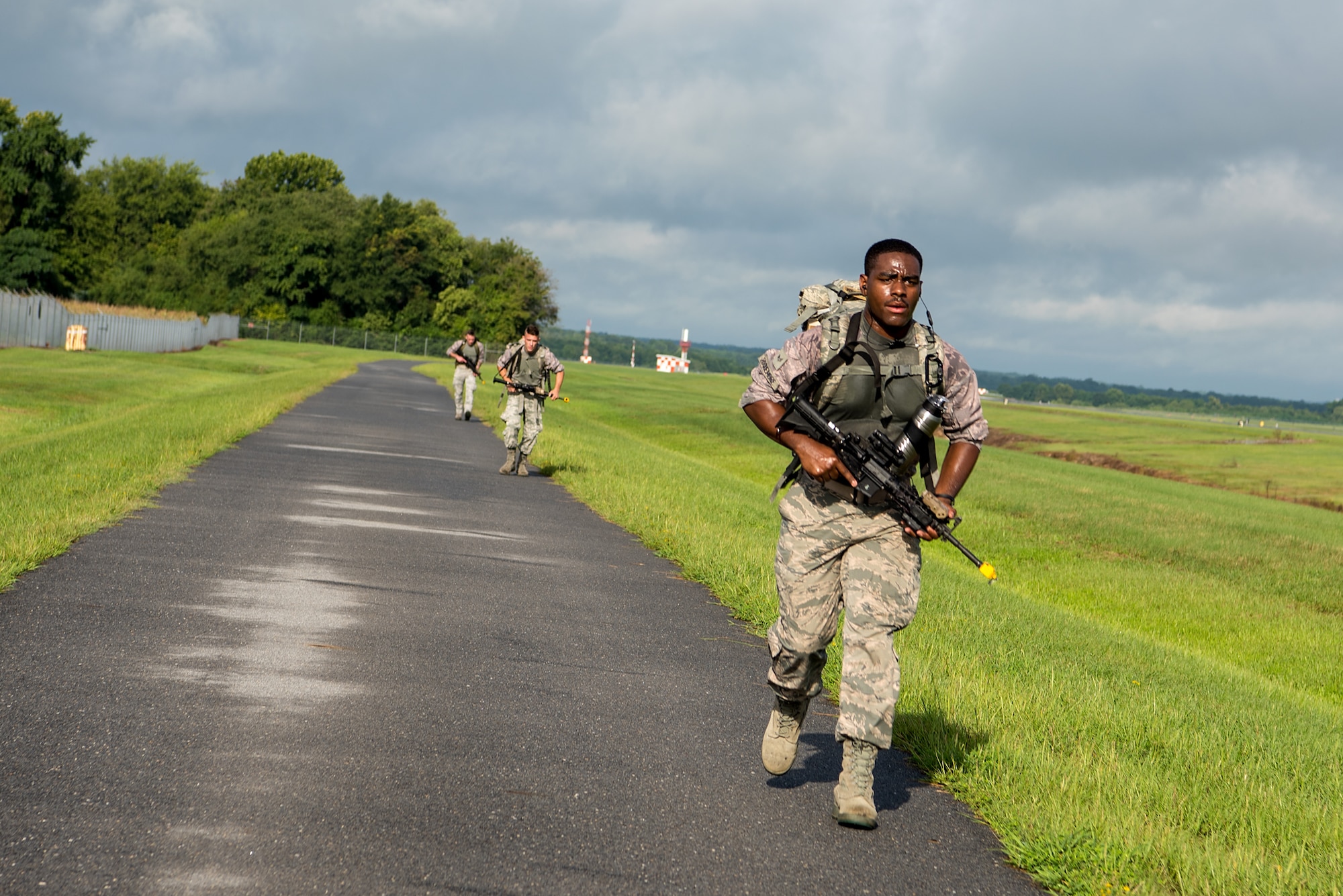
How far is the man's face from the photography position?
5.07m

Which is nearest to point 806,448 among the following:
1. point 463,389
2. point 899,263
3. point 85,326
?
point 899,263

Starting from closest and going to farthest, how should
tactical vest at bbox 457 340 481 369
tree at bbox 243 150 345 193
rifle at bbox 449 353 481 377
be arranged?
tactical vest at bbox 457 340 481 369 → rifle at bbox 449 353 481 377 → tree at bbox 243 150 345 193

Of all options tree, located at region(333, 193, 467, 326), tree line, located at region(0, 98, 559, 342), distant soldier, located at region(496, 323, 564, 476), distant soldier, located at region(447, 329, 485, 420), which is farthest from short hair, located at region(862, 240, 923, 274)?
tree, located at region(333, 193, 467, 326)

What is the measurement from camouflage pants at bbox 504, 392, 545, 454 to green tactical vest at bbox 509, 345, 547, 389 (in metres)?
0.20

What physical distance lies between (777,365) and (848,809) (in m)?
1.78

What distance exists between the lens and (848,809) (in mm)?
4793

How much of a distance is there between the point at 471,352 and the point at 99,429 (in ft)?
33.9

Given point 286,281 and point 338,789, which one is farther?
point 286,281

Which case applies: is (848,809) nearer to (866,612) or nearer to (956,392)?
(866,612)

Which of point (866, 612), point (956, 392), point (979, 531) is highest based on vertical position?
point (956, 392)

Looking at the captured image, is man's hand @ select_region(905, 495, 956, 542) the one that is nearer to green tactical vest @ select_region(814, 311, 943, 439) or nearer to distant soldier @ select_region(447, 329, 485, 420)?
green tactical vest @ select_region(814, 311, 943, 439)

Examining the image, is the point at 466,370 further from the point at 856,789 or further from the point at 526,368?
the point at 856,789

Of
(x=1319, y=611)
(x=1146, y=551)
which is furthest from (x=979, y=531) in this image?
(x=1319, y=611)

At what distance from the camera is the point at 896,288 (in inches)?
200
